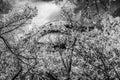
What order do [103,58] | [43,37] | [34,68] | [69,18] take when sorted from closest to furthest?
1. [103,58]
2. [34,68]
3. [69,18]
4. [43,37]

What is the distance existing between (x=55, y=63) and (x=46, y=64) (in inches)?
25.9

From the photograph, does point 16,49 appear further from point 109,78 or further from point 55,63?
point 109,78

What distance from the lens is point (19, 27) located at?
1170cm

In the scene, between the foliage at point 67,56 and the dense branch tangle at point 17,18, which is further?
the dense branch tangle at point 17,18

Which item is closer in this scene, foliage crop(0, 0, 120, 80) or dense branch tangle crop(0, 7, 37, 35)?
foliage crop(0, 0, 120, 80)

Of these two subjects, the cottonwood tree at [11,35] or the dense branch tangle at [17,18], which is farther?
the dense branch tangle at [17,18]

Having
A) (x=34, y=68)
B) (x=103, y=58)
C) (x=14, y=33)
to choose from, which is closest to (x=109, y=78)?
(x=103, y=58)

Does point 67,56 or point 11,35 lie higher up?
point 11,35

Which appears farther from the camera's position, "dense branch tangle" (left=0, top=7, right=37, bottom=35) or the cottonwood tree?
"dense branch tangle" (left=0, top=7, right=37, bottom=35)

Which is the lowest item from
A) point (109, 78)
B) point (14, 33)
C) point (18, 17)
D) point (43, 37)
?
point (109, 78)

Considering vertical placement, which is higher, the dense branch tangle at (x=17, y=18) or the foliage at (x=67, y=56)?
the dense branch tangle at (x=17, y=18)

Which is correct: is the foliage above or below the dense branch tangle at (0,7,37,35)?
below

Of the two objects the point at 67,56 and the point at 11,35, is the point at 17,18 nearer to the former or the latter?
the point at 11,35

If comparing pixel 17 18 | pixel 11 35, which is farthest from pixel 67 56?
pixel 17 18
